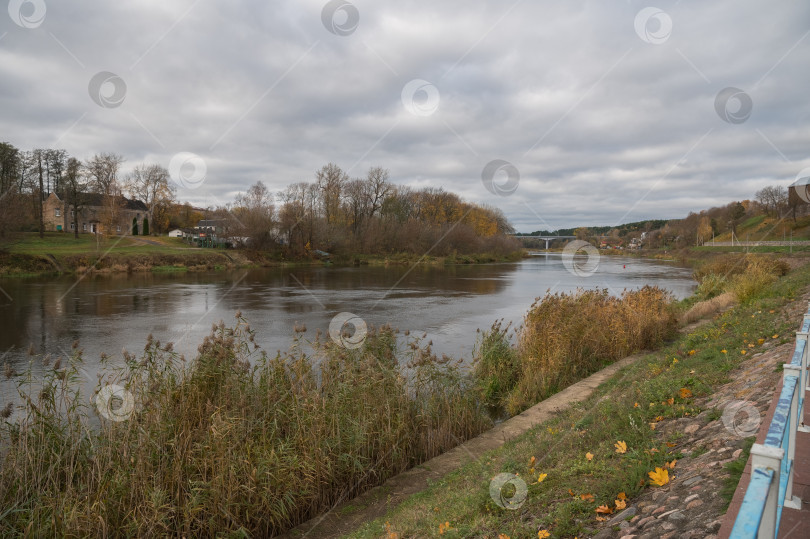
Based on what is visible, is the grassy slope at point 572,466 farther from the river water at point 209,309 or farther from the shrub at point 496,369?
the river water at point 209,309

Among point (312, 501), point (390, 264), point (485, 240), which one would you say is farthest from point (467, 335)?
point (485, 240)

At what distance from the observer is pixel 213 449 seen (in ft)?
18.3

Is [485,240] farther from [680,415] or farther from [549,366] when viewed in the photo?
[680,415]

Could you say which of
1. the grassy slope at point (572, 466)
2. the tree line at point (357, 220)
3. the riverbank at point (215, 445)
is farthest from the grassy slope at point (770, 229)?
the riverbank at point (215, 445)

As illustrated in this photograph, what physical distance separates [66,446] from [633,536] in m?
5.99

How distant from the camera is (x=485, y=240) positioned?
82.1 metres

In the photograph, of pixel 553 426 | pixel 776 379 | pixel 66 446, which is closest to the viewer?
pixel 776 379

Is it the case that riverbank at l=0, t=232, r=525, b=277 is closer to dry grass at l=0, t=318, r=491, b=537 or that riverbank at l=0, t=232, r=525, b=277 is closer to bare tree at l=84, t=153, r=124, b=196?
bare tree at l=84, t=153, r=124, b=196

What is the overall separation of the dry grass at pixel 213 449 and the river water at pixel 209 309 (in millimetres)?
2618

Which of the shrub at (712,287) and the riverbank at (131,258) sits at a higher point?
the riverbank at (131,258)

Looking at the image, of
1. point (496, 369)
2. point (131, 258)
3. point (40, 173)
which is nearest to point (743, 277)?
point (496, 369)

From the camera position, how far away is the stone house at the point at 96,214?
53.6 metres

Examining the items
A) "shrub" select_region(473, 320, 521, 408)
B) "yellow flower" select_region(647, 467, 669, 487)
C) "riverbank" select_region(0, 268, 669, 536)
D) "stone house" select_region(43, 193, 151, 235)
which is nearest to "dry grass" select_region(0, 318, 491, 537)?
"riverbank" select_region(0, 268, 669, 536)

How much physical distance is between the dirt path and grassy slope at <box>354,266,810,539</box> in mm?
408
